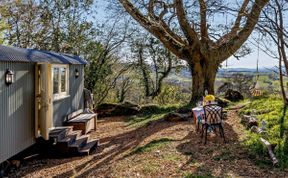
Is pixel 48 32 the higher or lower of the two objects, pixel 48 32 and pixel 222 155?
the higher

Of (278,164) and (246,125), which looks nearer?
(278,164)

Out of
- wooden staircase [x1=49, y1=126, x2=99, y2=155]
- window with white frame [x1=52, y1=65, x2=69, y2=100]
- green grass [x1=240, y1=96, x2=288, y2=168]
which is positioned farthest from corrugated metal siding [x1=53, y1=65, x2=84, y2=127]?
green grass [x1=240, y1=96, x2=288, y2=168]

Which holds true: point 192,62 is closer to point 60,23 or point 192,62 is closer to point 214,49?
point 214,49

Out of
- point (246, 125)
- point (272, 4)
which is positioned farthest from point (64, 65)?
point (272, 4)

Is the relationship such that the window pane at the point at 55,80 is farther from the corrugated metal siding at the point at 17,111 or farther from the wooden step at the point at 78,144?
the wooden step at the point at 78,144

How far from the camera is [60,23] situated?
14492 millimetres

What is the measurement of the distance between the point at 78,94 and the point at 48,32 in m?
6.05

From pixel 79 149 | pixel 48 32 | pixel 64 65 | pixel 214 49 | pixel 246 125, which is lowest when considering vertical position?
pixel 79 149

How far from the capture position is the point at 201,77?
11.5 m

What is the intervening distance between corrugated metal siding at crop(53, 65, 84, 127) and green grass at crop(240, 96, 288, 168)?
4.51 m

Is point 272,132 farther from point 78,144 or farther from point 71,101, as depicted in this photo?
point 71,101

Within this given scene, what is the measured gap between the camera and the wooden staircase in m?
6.64

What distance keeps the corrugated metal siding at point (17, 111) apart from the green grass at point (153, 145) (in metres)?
2.22

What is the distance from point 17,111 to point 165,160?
298 centimetres
